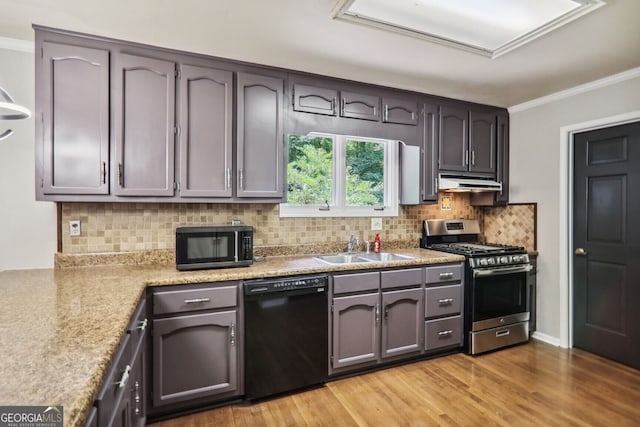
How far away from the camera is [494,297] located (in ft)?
10.0

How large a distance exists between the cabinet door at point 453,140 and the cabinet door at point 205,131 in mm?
1964

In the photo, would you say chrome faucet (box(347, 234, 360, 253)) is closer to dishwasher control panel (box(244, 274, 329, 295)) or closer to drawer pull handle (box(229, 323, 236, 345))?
dishwasher control panel (box(244, 274, 329, 295))

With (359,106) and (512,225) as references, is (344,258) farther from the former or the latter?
(512,225)

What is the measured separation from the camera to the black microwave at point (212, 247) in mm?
2232

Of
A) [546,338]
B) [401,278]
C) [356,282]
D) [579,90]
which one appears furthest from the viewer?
[546,338]

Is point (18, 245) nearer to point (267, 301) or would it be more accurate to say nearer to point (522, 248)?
point (267, 301)

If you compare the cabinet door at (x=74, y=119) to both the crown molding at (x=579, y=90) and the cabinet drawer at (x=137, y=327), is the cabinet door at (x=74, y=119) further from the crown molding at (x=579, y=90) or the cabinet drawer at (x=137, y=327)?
the crown molding at (x=579, y=90)

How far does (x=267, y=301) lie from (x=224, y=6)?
1.72 m

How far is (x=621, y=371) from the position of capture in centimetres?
269

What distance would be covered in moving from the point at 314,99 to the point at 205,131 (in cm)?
89

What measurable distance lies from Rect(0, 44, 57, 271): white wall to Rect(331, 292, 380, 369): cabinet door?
2028mm

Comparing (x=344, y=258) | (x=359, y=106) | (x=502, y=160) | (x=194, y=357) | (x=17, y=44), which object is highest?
(x=17, y=44)

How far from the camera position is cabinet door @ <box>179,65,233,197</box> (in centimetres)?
235

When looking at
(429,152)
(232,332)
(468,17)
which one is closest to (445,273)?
(429,152)
